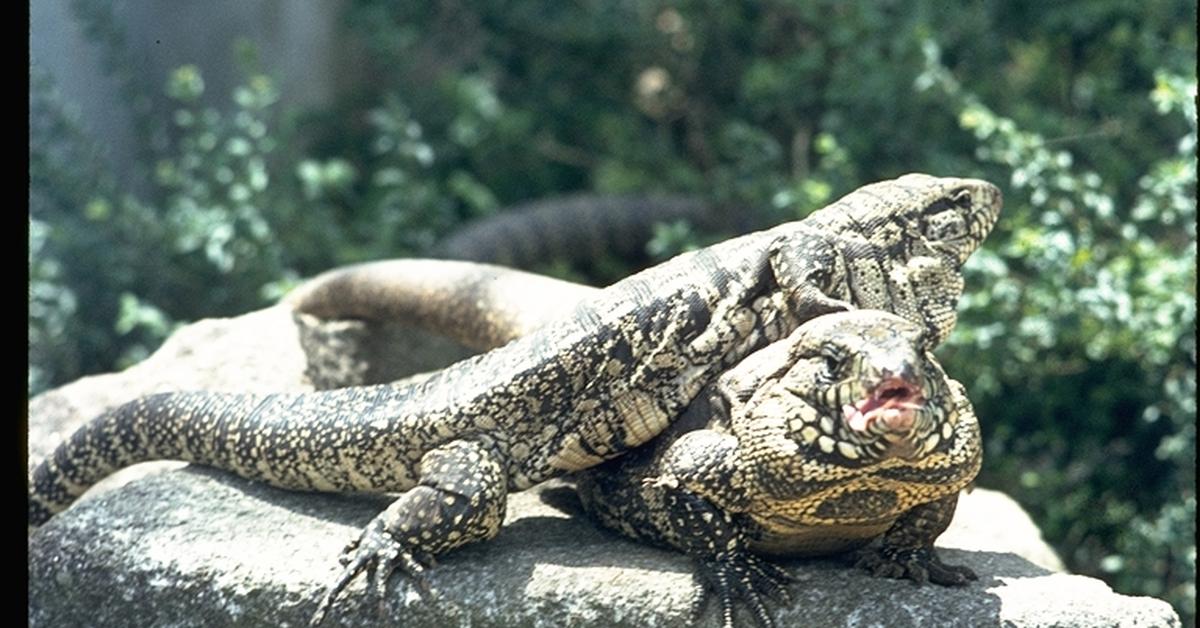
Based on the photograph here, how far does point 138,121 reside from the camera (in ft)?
32.6

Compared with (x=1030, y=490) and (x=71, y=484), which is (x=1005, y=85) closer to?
(x=1030, y=490)

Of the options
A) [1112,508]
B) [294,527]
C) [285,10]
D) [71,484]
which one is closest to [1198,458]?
[1112,508]

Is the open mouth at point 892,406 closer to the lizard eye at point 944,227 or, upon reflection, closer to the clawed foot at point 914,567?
the clawed foot at point 914,567

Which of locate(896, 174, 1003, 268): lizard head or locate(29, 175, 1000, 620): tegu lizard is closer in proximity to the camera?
locate(29, 175, 1000, 620): tegu lizard

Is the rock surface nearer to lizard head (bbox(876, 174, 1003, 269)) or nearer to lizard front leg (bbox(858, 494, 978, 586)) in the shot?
lizard front leg (bbox(858, 494, 978, 586))

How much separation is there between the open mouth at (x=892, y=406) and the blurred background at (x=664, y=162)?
3133 millimetres

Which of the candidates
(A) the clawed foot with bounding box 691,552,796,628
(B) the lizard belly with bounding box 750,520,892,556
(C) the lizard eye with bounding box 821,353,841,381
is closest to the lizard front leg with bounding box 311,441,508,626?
(A) the clawed foot with bounding box 691,552,796,628

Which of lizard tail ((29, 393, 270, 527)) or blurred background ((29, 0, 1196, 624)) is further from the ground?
blurred background ((29, 0, 1196, 624))

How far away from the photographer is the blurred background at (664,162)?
7.80m

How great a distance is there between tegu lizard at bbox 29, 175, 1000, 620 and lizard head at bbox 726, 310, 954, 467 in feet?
1.37

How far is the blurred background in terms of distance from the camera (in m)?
7.80

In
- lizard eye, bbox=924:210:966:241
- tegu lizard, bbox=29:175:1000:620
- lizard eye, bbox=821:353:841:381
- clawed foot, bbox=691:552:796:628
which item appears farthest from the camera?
lizard eye, bbox=924:210:966:241

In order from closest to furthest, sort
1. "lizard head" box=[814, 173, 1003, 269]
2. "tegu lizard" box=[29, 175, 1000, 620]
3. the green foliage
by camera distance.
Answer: "tegu lizard" box=[29, 175, 1000, 620], "lizard head" box=[814, 173, 1003, 269], the green foliage

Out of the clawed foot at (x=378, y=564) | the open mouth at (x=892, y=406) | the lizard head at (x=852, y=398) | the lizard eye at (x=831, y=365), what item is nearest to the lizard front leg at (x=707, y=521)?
the lizard head at (x=852, y=398)
